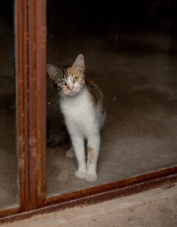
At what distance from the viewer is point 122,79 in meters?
3.02

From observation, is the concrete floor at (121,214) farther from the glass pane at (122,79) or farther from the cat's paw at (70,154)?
the cat's paw at (70,154)

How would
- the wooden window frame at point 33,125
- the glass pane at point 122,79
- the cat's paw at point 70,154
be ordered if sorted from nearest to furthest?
1. the wooden window frame at point 33,125
2. the glass pane at point 122,79
3. the cat's paw at point 70,154

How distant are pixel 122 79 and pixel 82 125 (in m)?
1.03

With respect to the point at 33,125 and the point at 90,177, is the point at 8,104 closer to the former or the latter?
the point at 33,125

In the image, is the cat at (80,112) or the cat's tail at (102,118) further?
the cat's tail at (102,118)

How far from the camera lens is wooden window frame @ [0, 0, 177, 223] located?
1.43 meters

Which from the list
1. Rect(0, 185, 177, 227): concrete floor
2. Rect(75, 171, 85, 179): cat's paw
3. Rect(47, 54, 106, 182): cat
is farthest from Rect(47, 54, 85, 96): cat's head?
Rect(0, 185, 177, 227): concrete floor

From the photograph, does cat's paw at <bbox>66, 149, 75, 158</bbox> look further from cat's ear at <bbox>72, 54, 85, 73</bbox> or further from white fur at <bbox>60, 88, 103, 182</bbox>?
cat's ear at <bbox>72, 54, 85, 73</bbox>

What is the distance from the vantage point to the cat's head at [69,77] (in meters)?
1.95

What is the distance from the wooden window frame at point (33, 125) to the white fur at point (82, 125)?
27 centimetres

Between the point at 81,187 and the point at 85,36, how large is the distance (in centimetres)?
161

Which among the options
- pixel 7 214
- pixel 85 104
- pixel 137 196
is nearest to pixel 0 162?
pixel 7 214

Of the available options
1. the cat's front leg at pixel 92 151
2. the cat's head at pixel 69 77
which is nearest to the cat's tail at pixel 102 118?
the cat's front leg at pixel 92 151

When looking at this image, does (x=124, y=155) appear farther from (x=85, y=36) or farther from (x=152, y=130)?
(x=85, y=36)
